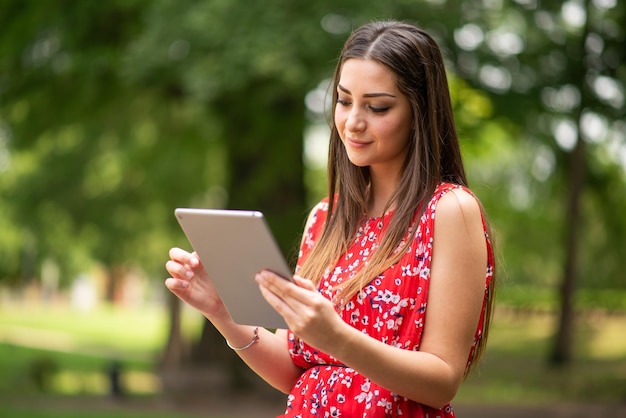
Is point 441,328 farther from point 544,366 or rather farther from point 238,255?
point 544,366

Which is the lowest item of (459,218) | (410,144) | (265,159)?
(265,159)

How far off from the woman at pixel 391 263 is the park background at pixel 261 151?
11.6 ft

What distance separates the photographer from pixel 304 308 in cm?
200

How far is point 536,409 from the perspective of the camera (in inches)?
563

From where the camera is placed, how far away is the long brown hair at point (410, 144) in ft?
7.80

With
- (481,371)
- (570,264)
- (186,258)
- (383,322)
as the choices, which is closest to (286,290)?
(383,322)

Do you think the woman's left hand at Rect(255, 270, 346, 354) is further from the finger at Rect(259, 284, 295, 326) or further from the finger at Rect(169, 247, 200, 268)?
the finger at Rect(169, 247, 200, 268)

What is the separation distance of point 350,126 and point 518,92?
395 inches

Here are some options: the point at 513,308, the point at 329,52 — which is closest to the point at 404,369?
the point at 329,52

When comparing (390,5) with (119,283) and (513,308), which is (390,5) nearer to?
(513,308)

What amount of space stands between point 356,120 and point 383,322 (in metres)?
0.51

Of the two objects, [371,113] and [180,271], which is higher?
[371,113]

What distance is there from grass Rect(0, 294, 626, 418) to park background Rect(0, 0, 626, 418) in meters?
0.08

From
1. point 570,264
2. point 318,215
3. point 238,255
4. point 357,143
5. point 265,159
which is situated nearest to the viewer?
point 238,255
